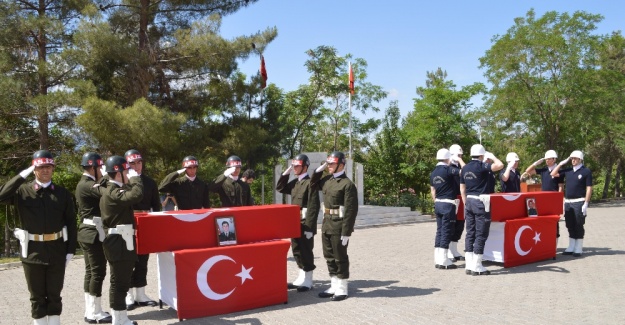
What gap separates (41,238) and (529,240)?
314 inches

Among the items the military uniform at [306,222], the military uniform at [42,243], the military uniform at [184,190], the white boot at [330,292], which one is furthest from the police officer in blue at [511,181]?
the military uniform at [42,243]

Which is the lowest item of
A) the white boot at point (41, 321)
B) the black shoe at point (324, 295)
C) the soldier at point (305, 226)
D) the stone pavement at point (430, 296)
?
the stone pavement at point (430, 296)

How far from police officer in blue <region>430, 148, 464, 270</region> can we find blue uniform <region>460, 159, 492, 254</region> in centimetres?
25

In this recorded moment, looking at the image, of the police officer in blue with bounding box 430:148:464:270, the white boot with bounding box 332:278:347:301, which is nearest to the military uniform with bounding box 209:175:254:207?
the white boot with bounding box 332:278:347:301

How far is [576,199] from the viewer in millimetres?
10695

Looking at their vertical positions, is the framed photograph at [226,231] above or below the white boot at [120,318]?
above

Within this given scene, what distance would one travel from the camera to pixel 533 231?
977 cm

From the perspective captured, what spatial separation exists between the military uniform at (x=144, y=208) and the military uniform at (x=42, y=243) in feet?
4.89

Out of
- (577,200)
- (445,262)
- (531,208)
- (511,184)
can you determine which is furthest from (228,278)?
(577,200)

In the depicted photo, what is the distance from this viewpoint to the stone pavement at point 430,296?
6234 mm

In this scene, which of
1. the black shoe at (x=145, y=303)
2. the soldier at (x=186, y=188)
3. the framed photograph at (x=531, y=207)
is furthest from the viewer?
the framed photograph at (x=531, y=207)

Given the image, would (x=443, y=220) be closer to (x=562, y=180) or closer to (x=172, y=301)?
(x=562, y=180)

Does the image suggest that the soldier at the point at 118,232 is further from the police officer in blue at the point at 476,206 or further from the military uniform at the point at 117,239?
the police officer in blue at the point at 476,206

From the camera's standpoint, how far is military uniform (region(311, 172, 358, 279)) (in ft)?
23.6
